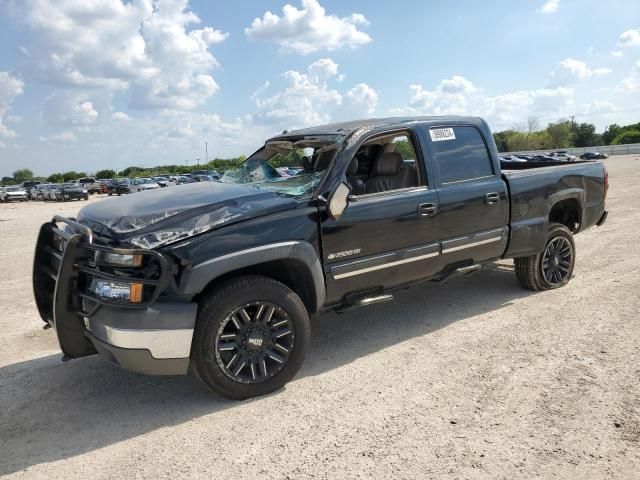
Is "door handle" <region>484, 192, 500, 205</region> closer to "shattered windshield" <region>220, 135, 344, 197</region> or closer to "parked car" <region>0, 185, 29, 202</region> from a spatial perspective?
"shattered windshield" <region>220, 135, 344, 197</region>

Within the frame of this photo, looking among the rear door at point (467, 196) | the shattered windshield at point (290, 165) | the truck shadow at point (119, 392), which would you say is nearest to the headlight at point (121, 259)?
the truck shadow at point (119, 392)

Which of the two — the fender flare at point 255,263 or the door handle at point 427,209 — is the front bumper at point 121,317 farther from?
the door handle at point 427,209

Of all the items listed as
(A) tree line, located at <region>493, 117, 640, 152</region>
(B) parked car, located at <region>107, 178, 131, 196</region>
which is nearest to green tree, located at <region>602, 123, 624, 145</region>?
(A) tree line, located at <region>493, 117, 640, 152</region>

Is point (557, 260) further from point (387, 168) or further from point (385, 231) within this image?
point (385, 231)

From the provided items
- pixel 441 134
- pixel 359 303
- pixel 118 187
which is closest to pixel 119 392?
pixel 359 303

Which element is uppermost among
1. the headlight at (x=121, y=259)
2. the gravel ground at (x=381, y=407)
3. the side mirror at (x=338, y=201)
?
the side mirror at (x=338, y=201)

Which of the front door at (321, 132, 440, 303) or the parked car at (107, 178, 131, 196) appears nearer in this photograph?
the front door at (321, 132, 440, 303)

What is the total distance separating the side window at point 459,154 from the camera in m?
4.72

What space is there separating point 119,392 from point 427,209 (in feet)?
9.52

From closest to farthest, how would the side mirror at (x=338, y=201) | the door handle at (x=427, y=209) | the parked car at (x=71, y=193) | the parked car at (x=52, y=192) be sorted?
the side mirror at (x=338, y=201) → the door handle at (x=427, y=209) → the parked car at (x=71, y=193) → the parked car at (x=52, y=192)

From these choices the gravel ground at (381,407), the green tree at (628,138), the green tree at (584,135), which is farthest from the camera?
the green tree at (584,135)

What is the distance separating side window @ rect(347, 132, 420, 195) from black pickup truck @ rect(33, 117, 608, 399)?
0.02m

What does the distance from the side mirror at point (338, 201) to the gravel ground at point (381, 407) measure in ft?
4.06

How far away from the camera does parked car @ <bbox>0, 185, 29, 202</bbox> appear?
135 feet
